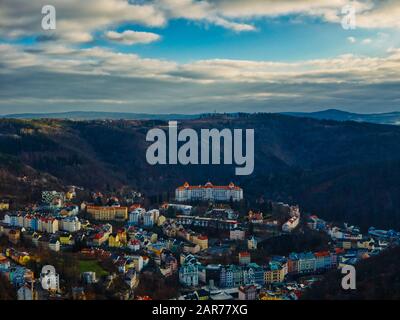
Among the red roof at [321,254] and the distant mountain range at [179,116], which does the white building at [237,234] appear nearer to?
the red roof at [321,254]

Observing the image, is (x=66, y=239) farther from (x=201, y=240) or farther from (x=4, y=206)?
(x=4, y=206)

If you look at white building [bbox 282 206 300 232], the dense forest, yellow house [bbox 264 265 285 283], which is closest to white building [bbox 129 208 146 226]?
the dense forest

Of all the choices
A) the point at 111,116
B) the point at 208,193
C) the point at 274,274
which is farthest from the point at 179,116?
the point at 274,274

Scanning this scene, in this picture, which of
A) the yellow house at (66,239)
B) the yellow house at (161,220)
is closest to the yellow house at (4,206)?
the yellow house at (66,239)

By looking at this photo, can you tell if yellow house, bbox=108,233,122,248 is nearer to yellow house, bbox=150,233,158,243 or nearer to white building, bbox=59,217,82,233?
yellow house, bbox=150,233,158,243
